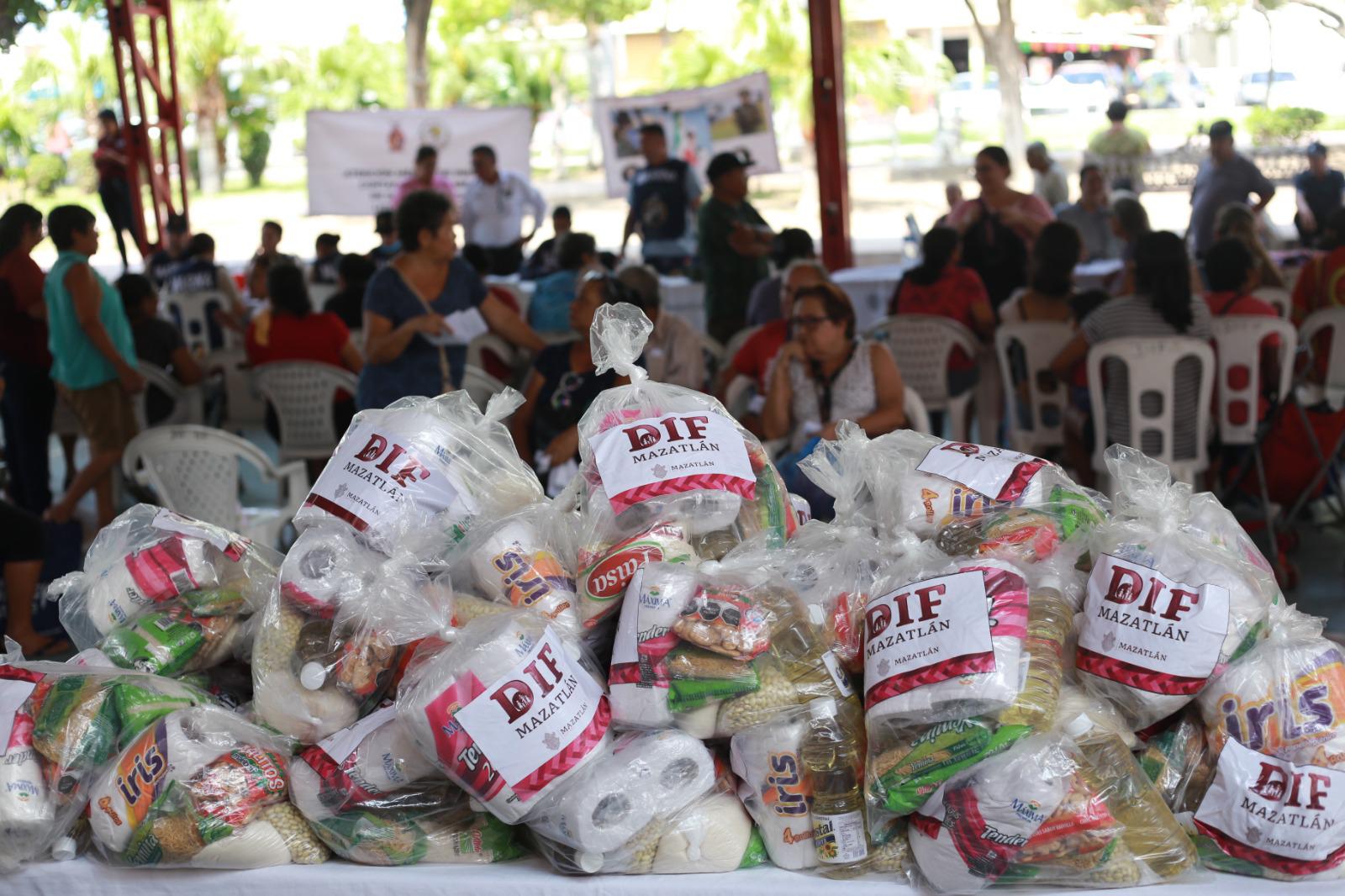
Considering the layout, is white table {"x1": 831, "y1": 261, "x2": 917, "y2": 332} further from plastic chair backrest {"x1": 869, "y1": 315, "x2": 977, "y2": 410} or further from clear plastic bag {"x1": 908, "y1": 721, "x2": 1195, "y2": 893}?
clear plastic bag {"x1": 908, "y1": 721, "x2": 1195, "y2": 893}

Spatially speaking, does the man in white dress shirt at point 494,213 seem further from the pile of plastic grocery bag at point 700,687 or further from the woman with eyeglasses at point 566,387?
the pile of plastic grocery bag at point 700,687

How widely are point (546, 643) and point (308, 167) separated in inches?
405

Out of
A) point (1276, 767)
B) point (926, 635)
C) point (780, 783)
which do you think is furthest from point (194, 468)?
point (1276, 767)

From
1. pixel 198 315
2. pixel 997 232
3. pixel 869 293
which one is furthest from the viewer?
pixel 198 315

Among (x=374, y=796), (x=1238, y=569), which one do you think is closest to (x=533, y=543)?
(x=374, y=796)

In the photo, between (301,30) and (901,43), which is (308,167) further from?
(301,30)

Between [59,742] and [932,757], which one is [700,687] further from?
[59,742]

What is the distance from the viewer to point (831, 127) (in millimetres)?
7797

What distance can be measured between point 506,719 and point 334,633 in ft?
1.09

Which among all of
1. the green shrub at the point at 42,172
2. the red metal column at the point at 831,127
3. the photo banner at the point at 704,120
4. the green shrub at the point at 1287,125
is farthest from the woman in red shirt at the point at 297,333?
the green shrub at the point at 42,172

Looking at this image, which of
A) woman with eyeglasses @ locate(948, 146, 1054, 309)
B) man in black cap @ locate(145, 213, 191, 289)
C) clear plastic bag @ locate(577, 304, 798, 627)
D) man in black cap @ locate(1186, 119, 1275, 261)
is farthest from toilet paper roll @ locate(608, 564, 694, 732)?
man in black cap @ locate(145, 213, 191, 289)

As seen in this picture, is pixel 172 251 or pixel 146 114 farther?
pixel 146 114

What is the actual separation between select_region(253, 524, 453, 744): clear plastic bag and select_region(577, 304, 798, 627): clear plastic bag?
0.25 metres

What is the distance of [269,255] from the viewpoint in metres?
8.83
